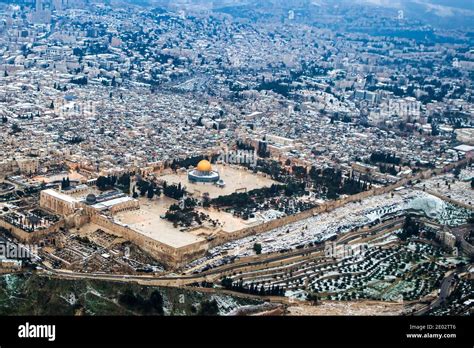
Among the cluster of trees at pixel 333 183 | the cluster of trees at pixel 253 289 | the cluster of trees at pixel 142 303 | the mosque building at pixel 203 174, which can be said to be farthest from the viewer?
the cluster of trees at pixel 333 183

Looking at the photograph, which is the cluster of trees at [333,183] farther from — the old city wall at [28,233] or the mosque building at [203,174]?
the old city wall at [28,233]

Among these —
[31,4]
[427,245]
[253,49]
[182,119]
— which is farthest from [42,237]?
[31,4]

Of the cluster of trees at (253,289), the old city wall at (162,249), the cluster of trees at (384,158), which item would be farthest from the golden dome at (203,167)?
the cluster of trees at (253,289)

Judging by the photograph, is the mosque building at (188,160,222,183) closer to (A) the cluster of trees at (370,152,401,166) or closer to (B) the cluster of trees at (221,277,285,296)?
(A) the cluster of trees at (370,152,401,166)

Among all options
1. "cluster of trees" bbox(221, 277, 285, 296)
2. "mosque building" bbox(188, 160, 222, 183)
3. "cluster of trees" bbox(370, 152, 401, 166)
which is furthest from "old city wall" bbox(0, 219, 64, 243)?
"cluster of trees" bbox(370, 152, 401, 166)

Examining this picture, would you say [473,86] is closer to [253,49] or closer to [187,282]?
[253,49]

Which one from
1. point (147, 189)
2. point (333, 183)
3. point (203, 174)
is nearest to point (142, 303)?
point (147, 189)
